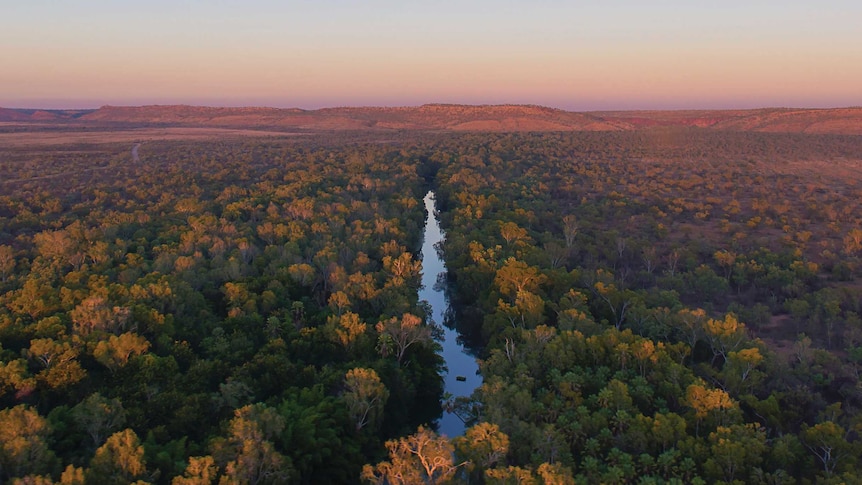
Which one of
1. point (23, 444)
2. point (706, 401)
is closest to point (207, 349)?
point (23, 444)

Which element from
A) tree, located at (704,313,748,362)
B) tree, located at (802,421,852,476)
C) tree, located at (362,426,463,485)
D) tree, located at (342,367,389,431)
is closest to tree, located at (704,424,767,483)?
tree, located at (802,421,852,476)

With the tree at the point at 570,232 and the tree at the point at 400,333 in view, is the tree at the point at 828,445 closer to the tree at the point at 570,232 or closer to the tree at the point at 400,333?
the tree at the point at 400,333

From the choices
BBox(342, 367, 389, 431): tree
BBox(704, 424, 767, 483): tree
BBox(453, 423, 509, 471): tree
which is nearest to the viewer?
BBox(453, 423, 509, 471): tree

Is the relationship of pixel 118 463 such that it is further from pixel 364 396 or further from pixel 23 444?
pixel 364 396

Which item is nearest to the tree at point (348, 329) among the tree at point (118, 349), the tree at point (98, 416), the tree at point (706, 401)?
the tree at point (118, 349)

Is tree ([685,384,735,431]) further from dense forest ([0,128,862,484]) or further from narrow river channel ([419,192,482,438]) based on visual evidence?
narrow river channel ([419,192,482,438])
